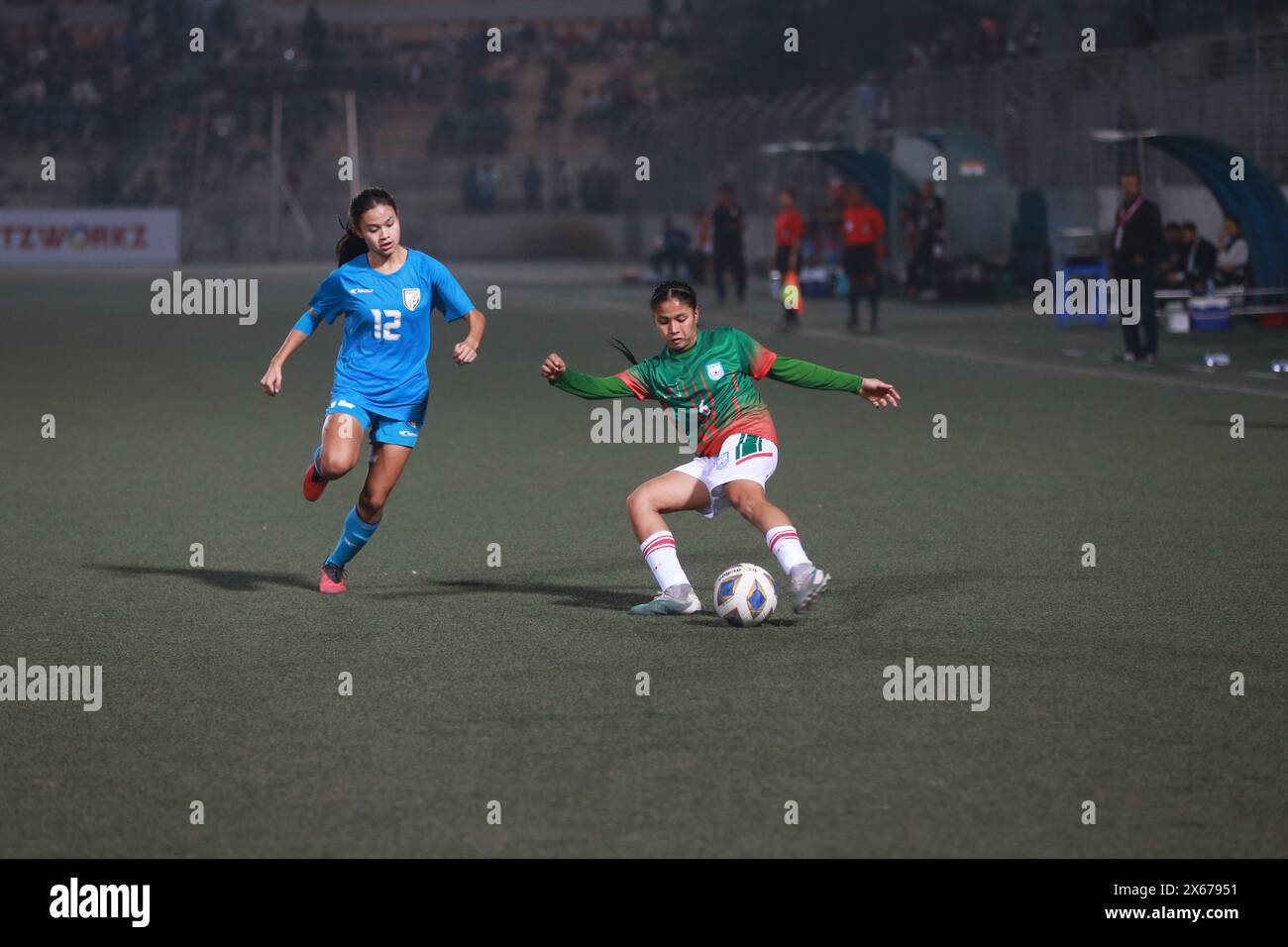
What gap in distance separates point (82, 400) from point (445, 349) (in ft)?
25.5

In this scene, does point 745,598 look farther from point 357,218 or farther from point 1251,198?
point 1251,198

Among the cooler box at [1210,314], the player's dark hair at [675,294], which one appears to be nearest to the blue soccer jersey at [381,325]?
the player's dark hair at [675,294]

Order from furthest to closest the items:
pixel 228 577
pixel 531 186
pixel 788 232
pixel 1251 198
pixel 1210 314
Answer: pixel 531 186 < pixel 788 232 < pixel 1251 198 < pixel 1210 314 < pixel 228 577

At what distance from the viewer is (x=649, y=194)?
4978cm

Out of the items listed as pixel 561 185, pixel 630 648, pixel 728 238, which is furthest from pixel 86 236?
pixel 630 648

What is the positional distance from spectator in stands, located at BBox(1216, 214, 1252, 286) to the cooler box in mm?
1045

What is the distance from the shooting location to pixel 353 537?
8.37 meters

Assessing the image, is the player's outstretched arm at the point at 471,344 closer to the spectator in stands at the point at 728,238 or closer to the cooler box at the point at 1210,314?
the cooler box at the point at 1210,314

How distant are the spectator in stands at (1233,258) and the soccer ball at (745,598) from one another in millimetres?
18724

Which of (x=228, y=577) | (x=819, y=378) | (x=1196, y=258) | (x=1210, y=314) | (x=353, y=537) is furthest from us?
(x=1196, y=258)

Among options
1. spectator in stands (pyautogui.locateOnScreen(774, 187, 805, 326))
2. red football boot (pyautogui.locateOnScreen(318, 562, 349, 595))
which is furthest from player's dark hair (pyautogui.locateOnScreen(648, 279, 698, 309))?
spectator in stands (pyautogui.locateOnScreen(774, 187, 805, 326))

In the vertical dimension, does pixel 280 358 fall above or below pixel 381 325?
below

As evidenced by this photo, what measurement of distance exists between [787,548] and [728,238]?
24.2m

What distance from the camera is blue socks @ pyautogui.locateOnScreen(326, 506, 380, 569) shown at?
327 inches
